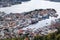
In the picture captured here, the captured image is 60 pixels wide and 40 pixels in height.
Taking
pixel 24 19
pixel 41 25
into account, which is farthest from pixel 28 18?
pixel 41 25

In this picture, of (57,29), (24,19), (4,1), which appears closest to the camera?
(57,29)

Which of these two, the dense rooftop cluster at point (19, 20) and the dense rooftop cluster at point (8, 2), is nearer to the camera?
the dense rooftop cluster at point (19, 20)

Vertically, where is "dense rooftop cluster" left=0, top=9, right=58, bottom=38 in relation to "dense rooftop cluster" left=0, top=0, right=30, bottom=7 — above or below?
below

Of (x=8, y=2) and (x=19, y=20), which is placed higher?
(x=8, y=2)

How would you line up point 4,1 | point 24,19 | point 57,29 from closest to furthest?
point 57,29
point 24,19
point 4,1

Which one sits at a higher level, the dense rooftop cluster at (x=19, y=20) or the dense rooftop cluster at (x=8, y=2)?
the dense rooftop cluster at (x=8, y=2)

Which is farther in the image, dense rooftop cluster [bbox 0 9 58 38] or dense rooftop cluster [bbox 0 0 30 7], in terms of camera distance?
dense rooftop cluster [bbox 0 0 30 7]

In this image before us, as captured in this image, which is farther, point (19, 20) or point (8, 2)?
point (8, 2)

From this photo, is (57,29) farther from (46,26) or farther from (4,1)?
(4,1)
